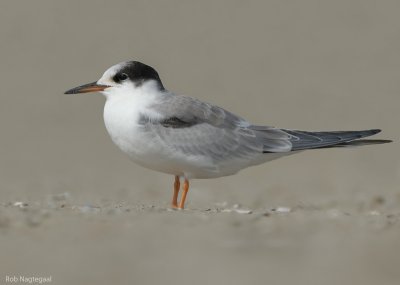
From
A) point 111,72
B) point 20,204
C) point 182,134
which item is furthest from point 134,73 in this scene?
point 20,204

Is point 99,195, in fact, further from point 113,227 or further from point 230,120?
point 113,227

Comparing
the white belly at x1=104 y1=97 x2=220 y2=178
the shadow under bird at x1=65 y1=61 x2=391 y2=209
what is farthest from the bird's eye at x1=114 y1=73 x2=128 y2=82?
the white belly at x1=104 y1=97 x2=220 y2=178

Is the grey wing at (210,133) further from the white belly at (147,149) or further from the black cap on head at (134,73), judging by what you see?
the black cap on head at (134,73)

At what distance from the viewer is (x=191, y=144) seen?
29.1 ft

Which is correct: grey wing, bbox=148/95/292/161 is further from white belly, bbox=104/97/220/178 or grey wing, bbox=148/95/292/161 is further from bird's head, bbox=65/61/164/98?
bird's head, bbox=65/61/164/98

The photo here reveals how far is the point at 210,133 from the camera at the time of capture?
9.06 metres

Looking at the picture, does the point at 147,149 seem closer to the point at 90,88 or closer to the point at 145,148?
the point at 145,148

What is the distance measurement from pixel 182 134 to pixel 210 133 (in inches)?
14.1

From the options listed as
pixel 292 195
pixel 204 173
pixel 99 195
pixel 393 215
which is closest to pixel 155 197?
pixel 99 195

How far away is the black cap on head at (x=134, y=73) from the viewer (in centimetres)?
899

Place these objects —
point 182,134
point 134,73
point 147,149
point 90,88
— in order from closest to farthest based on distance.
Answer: point 147,149 < point 182,134 < point 134,73 < point 90,88

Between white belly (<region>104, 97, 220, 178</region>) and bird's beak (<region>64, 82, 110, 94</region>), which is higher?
bird's beak (<region>64, 82, 110, 94</region>)

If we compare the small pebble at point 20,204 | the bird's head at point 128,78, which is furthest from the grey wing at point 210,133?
the small pebble at point 20,204

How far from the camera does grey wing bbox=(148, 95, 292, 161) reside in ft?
28.9
